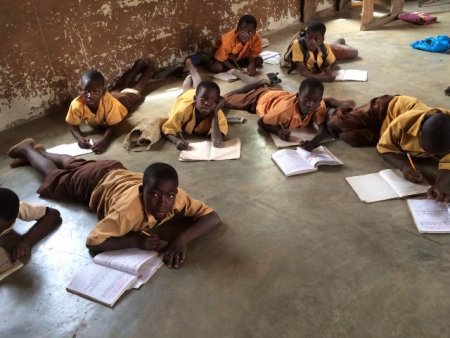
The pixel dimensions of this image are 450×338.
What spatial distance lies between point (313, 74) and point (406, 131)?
6.60 ft

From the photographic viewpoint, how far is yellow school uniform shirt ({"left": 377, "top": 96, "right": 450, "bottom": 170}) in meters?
2.60

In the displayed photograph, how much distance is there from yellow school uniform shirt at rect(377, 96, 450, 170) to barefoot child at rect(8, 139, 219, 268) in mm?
1341

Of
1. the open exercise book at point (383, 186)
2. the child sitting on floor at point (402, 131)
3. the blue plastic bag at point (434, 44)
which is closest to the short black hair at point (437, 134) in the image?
the child sitting on floor at point (402, 131)

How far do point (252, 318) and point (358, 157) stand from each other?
5.50 ft

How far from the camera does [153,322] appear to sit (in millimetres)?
1880

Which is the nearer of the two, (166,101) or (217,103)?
(217,103)

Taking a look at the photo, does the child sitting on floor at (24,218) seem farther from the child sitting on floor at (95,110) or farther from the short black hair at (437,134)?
the short black hair at (437,134)

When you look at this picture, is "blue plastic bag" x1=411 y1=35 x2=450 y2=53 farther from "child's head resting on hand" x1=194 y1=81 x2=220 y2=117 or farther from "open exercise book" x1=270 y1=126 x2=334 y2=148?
"child's head resting on hand" x1=194 y1=81 x2=220 y2=117

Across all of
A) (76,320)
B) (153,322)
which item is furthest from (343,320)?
(76,320)

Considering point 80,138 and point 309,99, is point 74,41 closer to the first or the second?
point 80,138

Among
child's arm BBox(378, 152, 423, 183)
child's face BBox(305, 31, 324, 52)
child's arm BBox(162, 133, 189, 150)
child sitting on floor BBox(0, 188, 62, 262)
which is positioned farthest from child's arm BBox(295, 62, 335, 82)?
child sitting on floor BBox(0, 188, 62, 262)

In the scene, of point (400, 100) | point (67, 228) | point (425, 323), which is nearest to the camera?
point (425, 323)

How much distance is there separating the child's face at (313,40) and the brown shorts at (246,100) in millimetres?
966

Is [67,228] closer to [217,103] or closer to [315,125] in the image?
[217,103]
